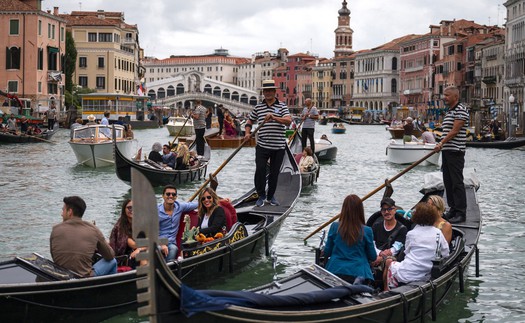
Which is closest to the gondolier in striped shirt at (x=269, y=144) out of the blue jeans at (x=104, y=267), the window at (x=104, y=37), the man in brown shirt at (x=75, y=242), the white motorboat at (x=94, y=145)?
the blue jeans at (x=104, y=267)

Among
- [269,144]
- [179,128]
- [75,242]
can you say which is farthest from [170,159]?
[179,128]

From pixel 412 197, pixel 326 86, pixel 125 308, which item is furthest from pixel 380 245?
pixel 326 86

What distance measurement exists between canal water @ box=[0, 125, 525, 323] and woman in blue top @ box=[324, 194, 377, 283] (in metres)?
0.78

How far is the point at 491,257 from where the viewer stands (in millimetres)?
6340

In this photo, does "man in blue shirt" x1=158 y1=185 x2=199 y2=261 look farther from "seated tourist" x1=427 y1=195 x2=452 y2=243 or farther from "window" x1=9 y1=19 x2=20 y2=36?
"window" x1=9 y1=19 x2=20 y2=36

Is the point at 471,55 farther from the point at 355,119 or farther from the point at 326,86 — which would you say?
the point at 326,86

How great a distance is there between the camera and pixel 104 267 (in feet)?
13.6

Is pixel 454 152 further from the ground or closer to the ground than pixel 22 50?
closer to the ground

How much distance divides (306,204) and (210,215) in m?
4.20

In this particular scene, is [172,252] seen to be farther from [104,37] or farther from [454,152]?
[104,37]

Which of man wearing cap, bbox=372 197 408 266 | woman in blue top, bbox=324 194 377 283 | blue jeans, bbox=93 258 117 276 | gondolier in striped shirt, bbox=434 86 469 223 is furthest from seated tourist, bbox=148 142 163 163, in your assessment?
woman in blue top, bbox=324 194 377 283

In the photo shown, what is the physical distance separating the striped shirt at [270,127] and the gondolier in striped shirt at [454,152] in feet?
3.69

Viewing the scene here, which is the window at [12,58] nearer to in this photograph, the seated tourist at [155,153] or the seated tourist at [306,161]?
the seated tourist at [155,153]

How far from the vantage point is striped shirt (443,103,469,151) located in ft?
18.6
